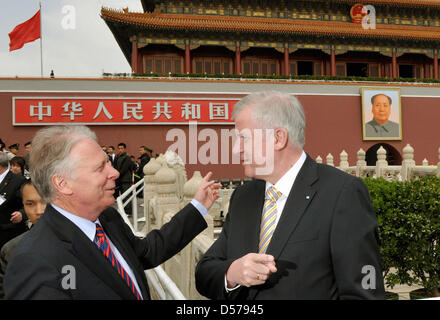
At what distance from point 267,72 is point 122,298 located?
20.2m

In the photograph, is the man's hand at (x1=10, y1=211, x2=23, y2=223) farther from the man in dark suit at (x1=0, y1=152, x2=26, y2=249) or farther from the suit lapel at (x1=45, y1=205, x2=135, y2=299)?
the suit lapel at (x1=45, y1=205, x2=135, y2=299)

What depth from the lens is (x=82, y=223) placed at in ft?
5.21

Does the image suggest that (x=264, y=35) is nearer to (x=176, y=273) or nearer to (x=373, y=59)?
(x=373, y=59)

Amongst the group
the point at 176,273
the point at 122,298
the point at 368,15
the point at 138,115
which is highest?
the point at 368,15

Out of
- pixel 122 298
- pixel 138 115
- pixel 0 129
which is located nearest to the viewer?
pixel 122 298

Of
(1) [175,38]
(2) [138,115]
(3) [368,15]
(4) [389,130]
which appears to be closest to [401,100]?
(4) [389,130]

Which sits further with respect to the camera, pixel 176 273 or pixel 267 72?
pixel 267 72

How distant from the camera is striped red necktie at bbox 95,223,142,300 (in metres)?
1.56

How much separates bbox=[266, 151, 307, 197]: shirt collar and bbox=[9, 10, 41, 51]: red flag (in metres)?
16.3

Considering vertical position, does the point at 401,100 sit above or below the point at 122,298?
above

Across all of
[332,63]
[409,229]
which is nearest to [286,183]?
[409,229]

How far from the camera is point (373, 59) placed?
854 inches

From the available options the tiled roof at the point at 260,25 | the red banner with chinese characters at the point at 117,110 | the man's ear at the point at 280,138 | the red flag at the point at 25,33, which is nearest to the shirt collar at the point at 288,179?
the man's ear at the point at 280,138

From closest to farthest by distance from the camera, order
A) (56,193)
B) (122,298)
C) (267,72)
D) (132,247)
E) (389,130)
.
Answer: (122,298)
(56,193)
(132,247)
(389,130)
(267,72)
